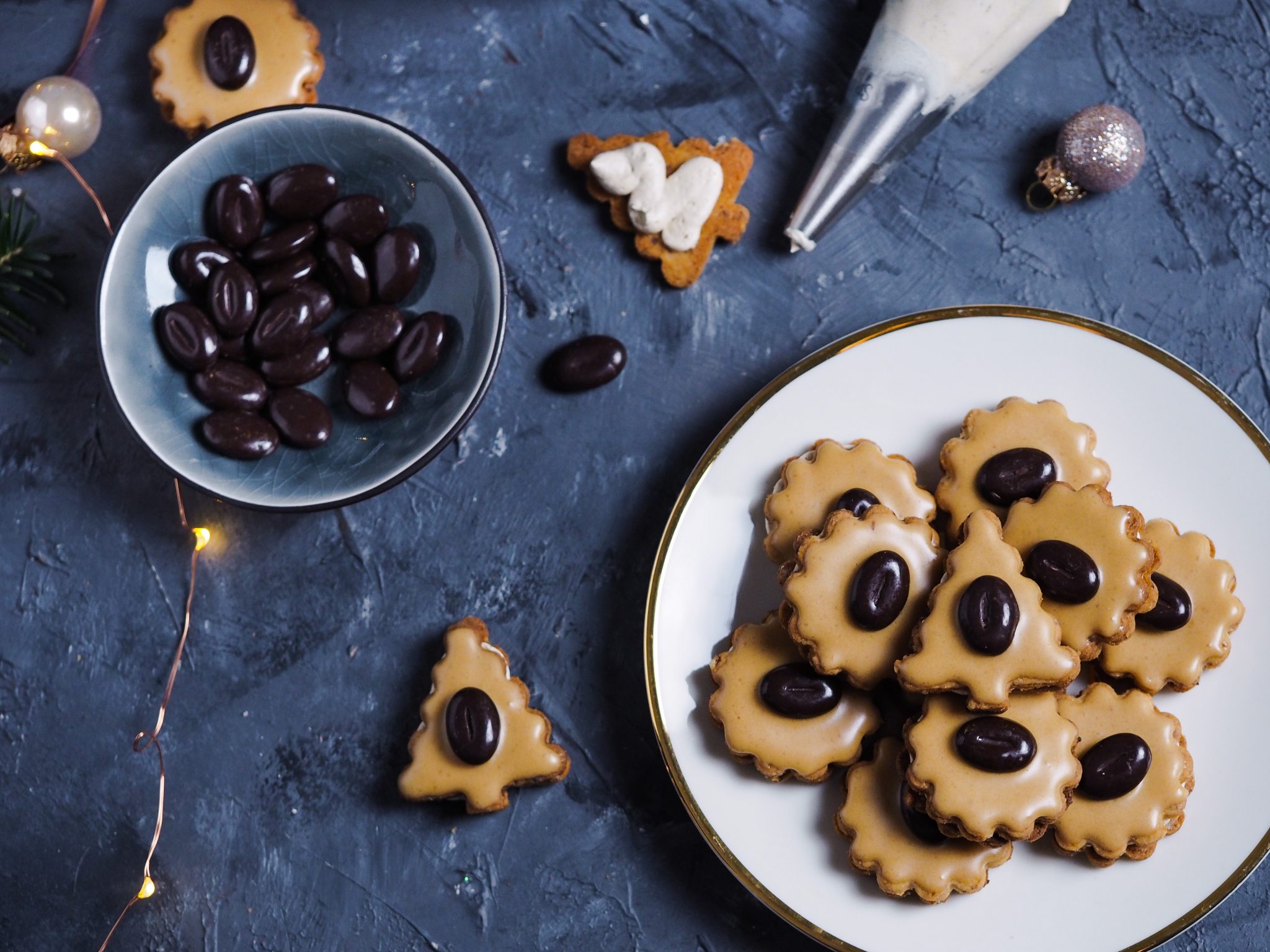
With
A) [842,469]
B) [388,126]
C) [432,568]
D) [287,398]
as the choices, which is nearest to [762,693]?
[842,469]

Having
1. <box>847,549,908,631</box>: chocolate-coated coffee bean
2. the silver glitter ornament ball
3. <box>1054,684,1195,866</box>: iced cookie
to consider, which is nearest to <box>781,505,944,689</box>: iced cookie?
<box>847,549,908,631</box>: chocolate-coated coffee bean

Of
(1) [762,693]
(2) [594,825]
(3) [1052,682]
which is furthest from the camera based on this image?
(2) [594,825]

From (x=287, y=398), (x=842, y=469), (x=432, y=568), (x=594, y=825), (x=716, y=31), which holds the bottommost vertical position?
(x=594, y=825)

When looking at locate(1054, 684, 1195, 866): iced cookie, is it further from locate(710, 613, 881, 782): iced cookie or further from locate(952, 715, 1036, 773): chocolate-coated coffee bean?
locate(710, 613, 881, 782): iced cookie

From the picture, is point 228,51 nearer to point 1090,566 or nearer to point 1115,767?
point 1090,566

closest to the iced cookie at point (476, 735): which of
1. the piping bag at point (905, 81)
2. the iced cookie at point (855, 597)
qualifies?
the iced cookie at point (855, 597)

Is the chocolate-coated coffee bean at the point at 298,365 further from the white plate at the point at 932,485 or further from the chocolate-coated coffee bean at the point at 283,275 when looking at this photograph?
the white plate at the point at 932,485

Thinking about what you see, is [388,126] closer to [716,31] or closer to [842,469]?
[716,31]
